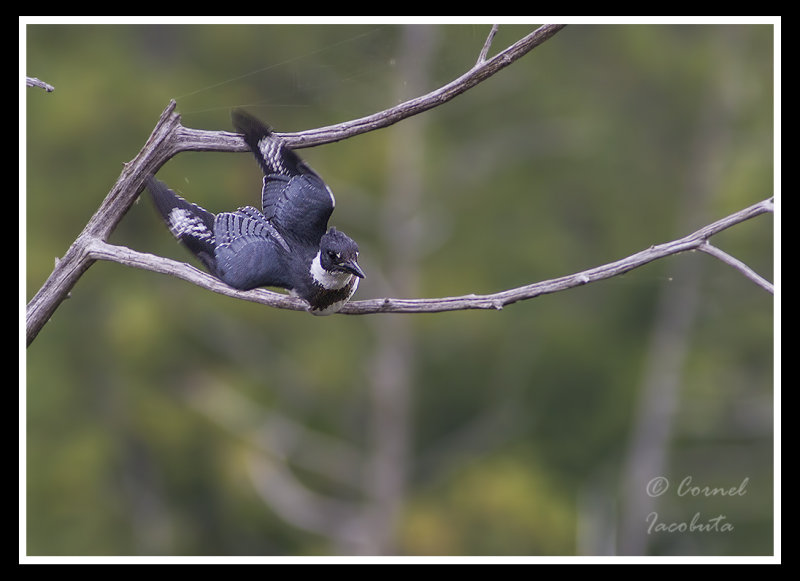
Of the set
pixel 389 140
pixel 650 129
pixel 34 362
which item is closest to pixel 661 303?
pixel 650 129

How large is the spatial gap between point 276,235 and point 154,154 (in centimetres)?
49

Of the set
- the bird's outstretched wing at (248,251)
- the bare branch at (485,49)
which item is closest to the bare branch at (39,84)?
the bird's outstretched wing at (248,251)

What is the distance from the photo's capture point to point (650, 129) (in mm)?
12602

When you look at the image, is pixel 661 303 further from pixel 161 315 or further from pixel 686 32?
pixel 161 315

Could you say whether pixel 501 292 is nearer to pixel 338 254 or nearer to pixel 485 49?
pixel 338 254

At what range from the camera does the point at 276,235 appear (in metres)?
3.37

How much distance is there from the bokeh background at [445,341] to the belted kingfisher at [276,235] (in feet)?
19.2

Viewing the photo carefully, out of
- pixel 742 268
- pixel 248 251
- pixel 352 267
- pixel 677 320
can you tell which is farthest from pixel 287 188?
pixel 677 320

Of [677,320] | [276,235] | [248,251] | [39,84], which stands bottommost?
[248,251]

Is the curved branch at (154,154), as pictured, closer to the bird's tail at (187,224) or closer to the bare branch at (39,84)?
the bird's tail at (187,224)

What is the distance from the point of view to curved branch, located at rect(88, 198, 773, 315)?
2951 millimetres

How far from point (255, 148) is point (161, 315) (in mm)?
8343

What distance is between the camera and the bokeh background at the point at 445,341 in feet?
33.1

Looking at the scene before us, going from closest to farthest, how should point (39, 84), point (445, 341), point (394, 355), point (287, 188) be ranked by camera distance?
point (39, 84) → point (287, 188) → point (394, 355) → point (445, 341)
